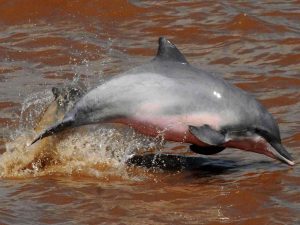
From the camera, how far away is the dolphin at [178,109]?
966cm

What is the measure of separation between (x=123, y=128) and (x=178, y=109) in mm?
1052

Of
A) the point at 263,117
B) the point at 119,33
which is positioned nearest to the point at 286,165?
the point at 263,117

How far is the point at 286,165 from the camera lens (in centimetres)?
999

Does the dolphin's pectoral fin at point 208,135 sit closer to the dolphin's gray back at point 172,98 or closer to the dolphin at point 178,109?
the dolphin at point 178,109

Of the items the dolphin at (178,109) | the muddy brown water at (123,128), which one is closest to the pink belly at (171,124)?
the dolphin at (178,109)

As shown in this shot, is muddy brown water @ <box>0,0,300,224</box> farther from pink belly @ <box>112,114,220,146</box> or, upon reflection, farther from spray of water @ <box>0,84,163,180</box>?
pink belly @ <box>112,114,220,146</box>

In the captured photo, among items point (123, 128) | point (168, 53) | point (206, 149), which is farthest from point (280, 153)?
point (123, 128)

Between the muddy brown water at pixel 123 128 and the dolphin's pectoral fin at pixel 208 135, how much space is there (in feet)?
1.39

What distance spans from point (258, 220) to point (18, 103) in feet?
16.5

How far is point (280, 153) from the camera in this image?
9812mm

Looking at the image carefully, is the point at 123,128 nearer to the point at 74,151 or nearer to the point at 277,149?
the point at 74,151

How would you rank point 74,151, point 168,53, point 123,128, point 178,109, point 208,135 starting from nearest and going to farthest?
1. point 208,135
2. point 178,109
3. point 168,53
4. point 74,151
5. point 123,128

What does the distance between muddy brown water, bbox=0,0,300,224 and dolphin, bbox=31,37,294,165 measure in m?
0.41

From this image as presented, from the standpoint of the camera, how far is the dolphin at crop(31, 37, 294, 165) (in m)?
9.66
